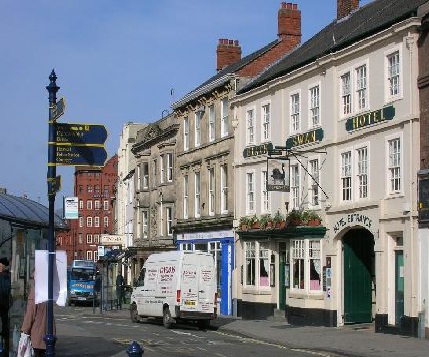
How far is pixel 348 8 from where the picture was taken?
37.3m

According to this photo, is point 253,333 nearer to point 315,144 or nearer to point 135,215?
point 315,144

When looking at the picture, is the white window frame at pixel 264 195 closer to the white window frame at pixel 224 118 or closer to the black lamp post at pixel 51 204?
the white window frame at pixel 224 118

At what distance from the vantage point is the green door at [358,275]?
30.5 metres

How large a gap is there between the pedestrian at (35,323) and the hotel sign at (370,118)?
1645cm

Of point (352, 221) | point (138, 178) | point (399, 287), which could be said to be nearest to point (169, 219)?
point (138, 178)

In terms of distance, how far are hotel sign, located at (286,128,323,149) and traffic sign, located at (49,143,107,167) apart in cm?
1933

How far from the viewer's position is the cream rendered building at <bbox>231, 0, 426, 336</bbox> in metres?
26.7

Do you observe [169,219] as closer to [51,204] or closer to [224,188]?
[224,188]

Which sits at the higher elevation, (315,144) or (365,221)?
(315,144)

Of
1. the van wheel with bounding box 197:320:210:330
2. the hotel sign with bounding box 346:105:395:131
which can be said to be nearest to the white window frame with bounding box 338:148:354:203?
the hotel sign with bounding box 346:105:395:131

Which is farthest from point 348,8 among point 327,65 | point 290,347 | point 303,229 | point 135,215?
point 135,215

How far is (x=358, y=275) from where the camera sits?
1212 inches

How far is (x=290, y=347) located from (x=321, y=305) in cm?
692

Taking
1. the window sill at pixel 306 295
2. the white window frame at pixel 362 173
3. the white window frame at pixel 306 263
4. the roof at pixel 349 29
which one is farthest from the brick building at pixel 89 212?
the white window frame at pixel 362 173
